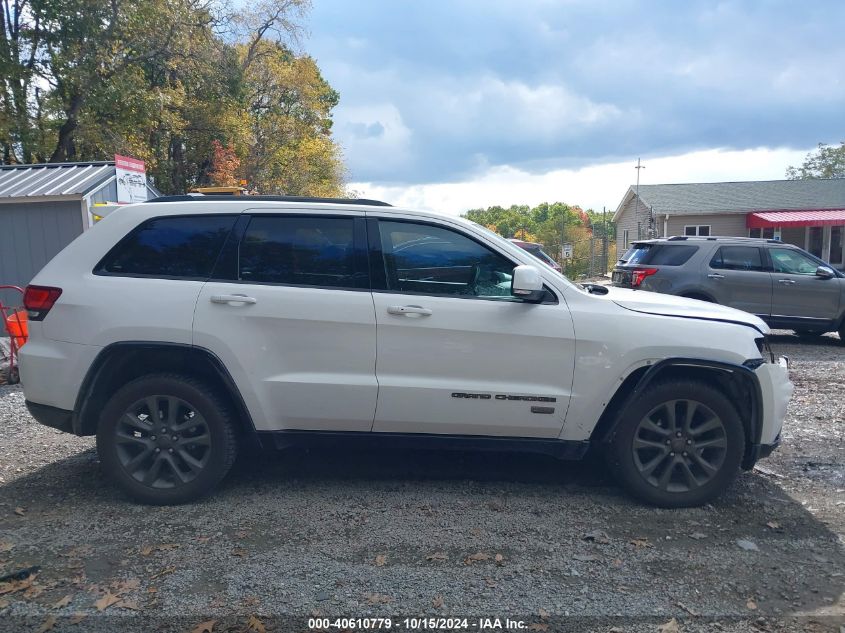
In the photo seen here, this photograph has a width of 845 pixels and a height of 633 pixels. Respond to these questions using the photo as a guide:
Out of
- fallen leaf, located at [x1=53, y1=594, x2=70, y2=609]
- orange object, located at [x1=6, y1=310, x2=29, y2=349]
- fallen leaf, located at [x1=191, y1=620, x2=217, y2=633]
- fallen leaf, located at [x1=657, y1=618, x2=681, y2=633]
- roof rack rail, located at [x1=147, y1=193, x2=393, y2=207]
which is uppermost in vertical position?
roof rack rail, located at [x1=147, y1=193, x2=393, y2=207]

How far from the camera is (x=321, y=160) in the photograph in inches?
1502

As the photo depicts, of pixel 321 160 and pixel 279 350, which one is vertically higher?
pixel 321 160

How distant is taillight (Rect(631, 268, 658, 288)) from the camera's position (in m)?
10.9

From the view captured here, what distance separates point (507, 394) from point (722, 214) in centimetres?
3111

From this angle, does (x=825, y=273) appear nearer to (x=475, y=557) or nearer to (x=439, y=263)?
(x=439, y=263)

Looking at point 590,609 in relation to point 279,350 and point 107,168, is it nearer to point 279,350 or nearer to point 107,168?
point 279,350

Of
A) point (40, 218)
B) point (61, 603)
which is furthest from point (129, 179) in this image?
point (61, 603)

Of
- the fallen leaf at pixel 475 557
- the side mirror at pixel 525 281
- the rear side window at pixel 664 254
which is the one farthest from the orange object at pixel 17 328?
the rear side window at pixel 664 254

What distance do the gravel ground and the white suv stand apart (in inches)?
14.4

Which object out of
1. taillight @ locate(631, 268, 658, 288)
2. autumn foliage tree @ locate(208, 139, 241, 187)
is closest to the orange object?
taillight @ locate(631, 268, 658, 288)

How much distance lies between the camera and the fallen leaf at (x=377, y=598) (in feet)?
10.9

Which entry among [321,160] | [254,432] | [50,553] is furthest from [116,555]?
[321,160]

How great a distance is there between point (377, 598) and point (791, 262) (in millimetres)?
10088

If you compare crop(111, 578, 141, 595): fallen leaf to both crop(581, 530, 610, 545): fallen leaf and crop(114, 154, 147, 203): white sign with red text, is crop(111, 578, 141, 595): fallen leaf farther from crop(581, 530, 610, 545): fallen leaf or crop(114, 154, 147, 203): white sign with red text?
crop(114, 154, 147, 203): white sign with red text
